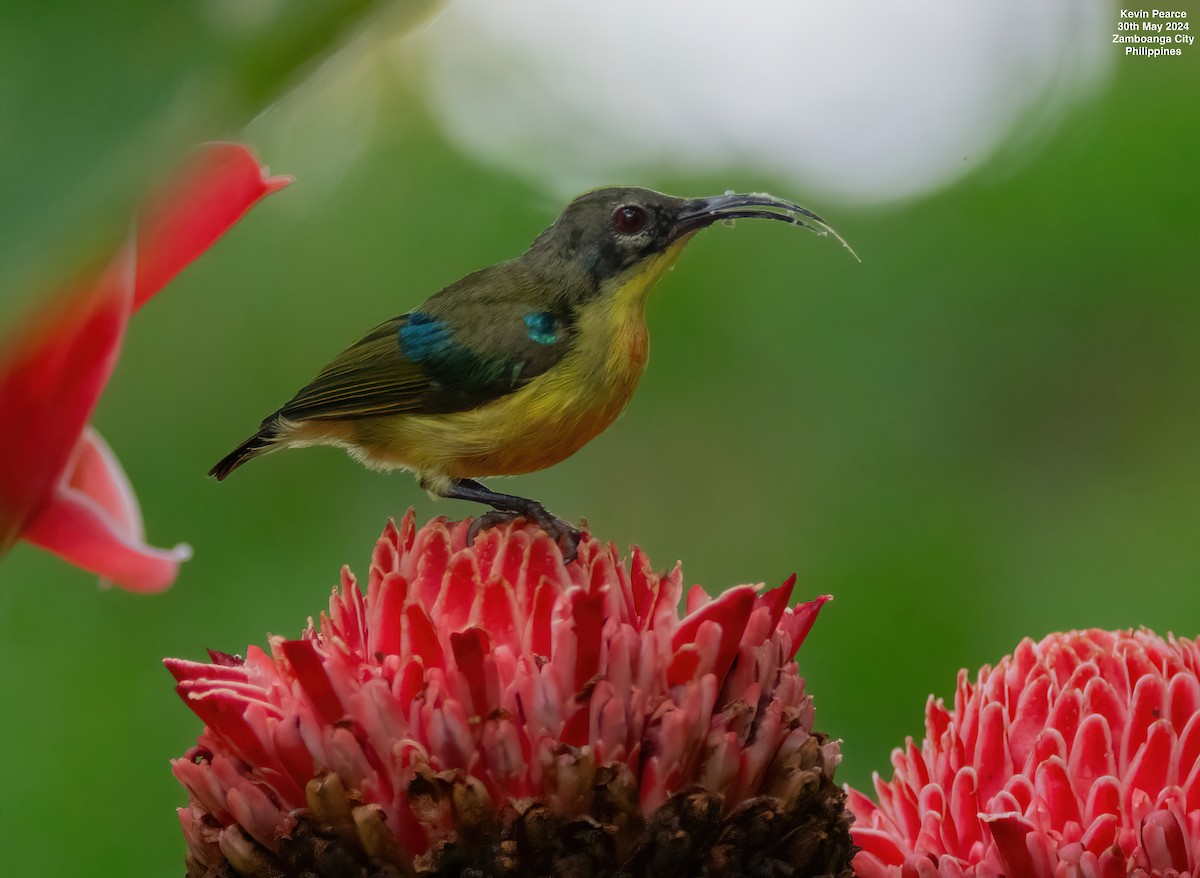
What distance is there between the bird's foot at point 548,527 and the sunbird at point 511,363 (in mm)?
72

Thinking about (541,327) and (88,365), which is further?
(541,327)

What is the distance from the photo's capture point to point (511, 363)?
1.78 feet

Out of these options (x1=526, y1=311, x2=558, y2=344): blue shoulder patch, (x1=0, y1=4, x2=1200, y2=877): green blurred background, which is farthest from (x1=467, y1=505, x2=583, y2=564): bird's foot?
(x1=0, y1=4, x2=1200, y2=877): green blurred background

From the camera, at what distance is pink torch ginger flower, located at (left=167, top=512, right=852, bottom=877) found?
316 millimetres

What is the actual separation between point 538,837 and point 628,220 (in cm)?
A: 34

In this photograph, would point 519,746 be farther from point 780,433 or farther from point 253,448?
point 780,433

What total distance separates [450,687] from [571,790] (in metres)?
0.04

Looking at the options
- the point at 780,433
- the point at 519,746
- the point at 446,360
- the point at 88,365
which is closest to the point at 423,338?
the point at 446,360

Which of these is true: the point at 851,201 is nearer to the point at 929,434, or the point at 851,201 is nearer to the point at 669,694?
the point at 929,434

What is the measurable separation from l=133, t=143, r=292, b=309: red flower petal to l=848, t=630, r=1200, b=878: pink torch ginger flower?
0.97ft

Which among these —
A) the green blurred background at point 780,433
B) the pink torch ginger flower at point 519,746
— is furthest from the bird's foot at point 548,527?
the green blurred background at point 780,433

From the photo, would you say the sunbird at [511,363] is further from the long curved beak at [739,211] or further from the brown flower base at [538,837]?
the brown flower base at [538,837]

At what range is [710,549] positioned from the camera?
134 centimetres

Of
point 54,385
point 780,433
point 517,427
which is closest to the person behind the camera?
point 54,385
